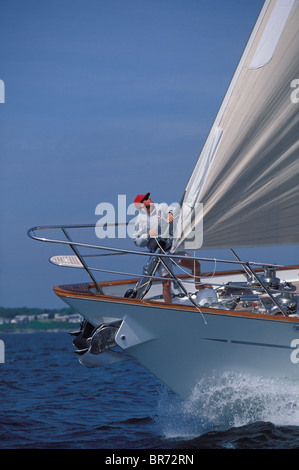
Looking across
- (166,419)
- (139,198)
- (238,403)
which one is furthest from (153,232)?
(166,419)

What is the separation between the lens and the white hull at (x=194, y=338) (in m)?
8.24

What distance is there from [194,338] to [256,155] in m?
2.43

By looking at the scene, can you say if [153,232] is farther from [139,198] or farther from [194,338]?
[194,338]

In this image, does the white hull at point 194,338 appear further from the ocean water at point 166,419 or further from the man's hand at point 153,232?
the man's hand at point 153,232

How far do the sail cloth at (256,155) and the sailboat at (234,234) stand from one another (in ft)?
0.04

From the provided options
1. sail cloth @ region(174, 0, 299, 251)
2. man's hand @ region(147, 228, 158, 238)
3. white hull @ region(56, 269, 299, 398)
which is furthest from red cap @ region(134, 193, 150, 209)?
white hull @ region(56, 269, 299, 398)

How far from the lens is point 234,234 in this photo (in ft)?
26.1

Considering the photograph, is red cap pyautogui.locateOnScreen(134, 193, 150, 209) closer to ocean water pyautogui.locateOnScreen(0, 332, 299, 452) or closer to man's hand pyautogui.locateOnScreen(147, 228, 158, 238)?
man's hand pyautogui.locateOnScreen(147, 228, 158, 238)

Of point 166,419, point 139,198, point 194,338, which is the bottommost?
point 166,419
